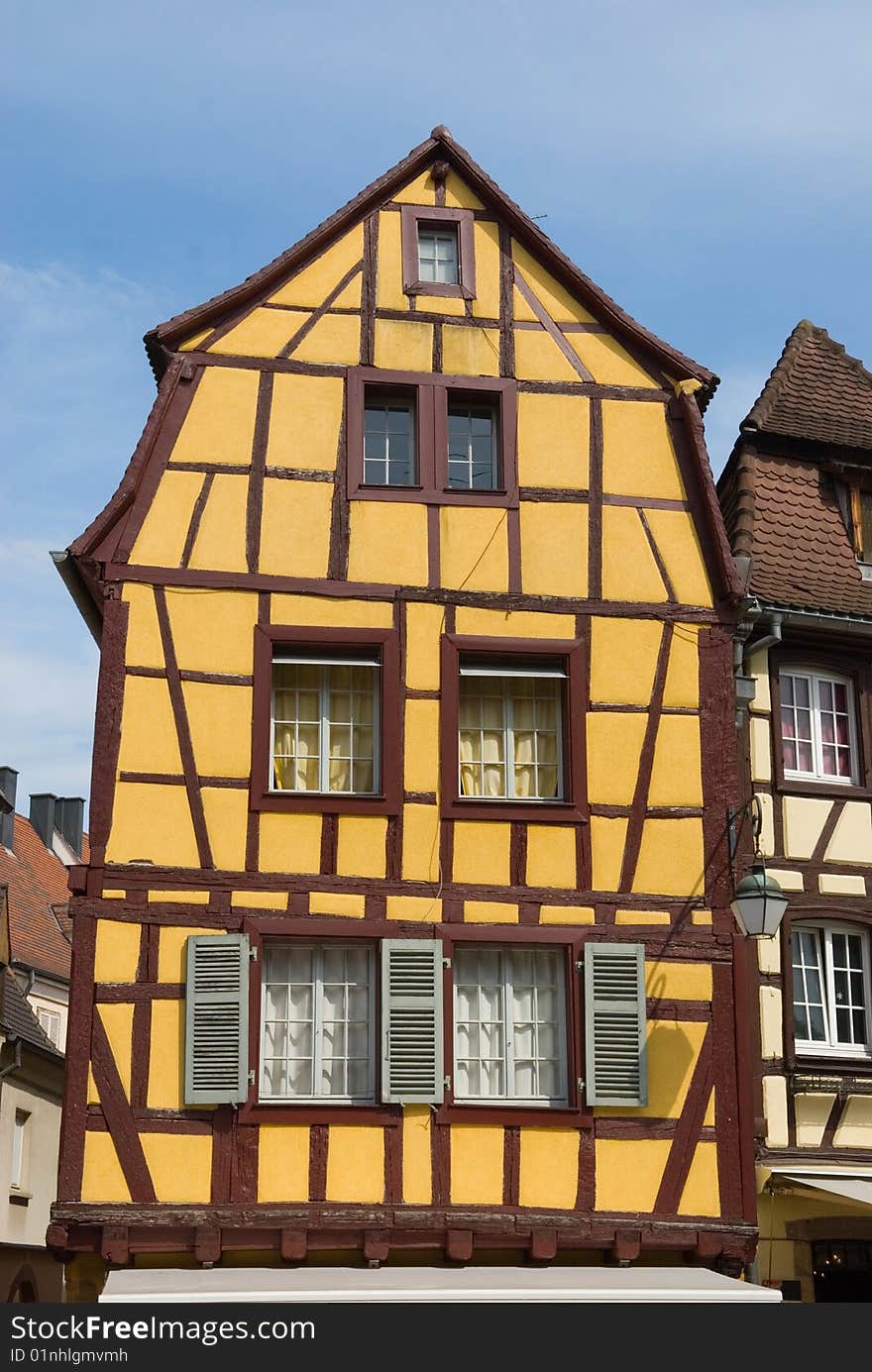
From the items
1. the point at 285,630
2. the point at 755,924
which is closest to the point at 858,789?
the point at 755,924

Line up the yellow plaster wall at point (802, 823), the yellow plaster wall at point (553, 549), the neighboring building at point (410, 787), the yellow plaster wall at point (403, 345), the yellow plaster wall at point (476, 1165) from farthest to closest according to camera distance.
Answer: the yellow plaster wall at point (802, 823), the yellow plaster wall at point (403, 345), the yellow plaster wall at point (553, 549), the yellow plaster wall at point (476, 1165), the neighboring building at point (410, 787)


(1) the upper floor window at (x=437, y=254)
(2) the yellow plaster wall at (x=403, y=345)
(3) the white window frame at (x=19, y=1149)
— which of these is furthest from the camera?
(3) the white window frame at (x=19, y=1149)

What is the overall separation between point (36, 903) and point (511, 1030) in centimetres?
2027

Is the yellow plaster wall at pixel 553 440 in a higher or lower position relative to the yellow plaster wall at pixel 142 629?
higher

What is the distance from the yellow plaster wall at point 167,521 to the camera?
15141 millimetres

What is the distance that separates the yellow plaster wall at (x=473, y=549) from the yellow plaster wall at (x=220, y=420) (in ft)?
5.99

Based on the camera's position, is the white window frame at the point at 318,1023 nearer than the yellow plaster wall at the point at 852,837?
Yes

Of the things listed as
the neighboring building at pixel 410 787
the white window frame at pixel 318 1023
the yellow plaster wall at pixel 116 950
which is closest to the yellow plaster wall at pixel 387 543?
the neighboring building at pixel 410 787

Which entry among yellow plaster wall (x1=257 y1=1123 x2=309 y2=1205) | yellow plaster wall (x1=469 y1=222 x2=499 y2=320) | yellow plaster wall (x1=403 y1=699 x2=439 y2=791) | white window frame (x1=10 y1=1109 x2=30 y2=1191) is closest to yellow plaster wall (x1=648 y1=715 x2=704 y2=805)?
yellow plaster wall (x1=403 y1=699 x2=439 y2=791)

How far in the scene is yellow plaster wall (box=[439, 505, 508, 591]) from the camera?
15539 mm

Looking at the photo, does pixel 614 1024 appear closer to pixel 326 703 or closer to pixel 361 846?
pixel 361 846

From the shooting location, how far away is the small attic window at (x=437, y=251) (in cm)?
1648

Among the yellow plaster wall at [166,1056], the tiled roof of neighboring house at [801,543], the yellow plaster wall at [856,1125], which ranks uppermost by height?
the tiled roof of neighboring house at [801,543]

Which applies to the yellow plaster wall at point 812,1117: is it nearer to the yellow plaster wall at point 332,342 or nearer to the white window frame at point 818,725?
the white window frame at point 818,725
